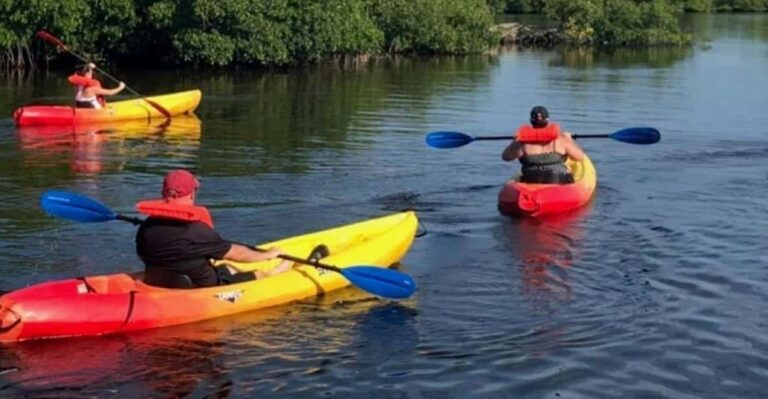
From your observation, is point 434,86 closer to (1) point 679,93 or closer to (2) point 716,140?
(1) point 679,93

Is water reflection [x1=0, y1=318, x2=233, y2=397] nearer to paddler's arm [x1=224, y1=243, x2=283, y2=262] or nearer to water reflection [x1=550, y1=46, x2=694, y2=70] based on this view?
paddler's arm [x1=224, y1=243, x2=283, y2=262]

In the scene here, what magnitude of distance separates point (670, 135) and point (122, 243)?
1291 centimetres

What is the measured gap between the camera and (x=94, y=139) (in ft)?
64.1

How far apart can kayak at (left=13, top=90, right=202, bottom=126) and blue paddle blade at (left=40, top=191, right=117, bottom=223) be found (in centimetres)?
1162

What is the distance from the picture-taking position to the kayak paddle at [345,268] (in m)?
9.30

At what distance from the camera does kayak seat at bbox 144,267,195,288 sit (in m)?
8.98

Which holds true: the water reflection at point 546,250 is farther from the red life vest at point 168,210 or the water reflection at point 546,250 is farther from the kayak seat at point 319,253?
the red life vest at point 168,210

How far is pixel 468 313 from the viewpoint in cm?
958

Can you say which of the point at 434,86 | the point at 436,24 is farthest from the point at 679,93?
the point at 436,24

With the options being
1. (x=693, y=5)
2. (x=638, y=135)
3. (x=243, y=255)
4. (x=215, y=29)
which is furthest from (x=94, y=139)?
(x=693, y=5)

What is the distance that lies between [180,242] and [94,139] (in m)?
11.4

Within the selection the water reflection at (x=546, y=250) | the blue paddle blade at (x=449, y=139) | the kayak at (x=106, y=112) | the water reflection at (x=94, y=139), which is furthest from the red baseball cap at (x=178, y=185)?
the kayak at (x=106, y=112)

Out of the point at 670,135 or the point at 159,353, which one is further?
the point at 670,135

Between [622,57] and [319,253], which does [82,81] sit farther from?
[622,57]
